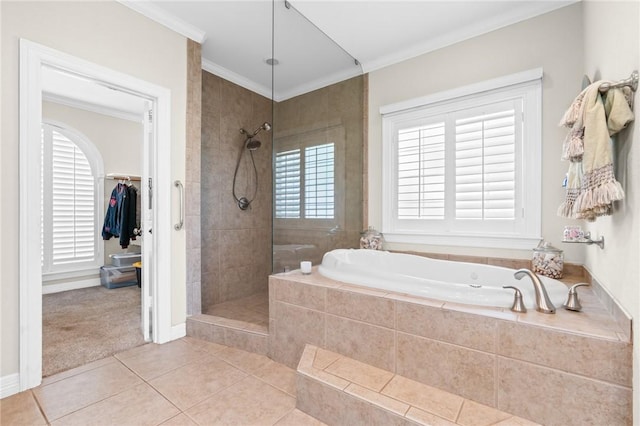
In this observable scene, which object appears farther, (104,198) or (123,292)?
(104,198)

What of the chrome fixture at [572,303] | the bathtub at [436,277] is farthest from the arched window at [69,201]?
the chrome fixture at [572,303]

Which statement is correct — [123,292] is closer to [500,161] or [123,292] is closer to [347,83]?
[347,83]

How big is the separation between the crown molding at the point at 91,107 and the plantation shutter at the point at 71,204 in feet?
1.37

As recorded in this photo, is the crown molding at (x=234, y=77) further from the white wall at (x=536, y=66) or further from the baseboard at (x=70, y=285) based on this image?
the baseboard at (x=70, y=285)

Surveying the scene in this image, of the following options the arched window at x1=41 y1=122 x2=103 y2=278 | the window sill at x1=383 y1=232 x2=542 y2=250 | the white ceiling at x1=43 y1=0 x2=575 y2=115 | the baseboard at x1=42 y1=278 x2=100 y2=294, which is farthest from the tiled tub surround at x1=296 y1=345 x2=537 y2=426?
the arched window at x1=41 y1=122 x2=103 y2=278

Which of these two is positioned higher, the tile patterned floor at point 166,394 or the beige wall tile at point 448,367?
the beige wall tile at point 448,367

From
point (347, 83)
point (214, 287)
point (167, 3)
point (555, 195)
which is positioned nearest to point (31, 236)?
point (214, 287)

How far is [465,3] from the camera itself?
7.33 feet

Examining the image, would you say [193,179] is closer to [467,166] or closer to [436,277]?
[436,277]

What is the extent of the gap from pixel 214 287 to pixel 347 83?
2467 millimetres

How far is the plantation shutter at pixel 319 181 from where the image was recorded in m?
2.60

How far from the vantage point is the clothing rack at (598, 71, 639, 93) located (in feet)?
3.68

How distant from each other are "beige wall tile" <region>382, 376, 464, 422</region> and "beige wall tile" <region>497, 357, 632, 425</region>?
0.19 metres

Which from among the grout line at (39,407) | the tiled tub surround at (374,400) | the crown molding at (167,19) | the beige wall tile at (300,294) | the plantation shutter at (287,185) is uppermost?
the crown molding at (167,19)
